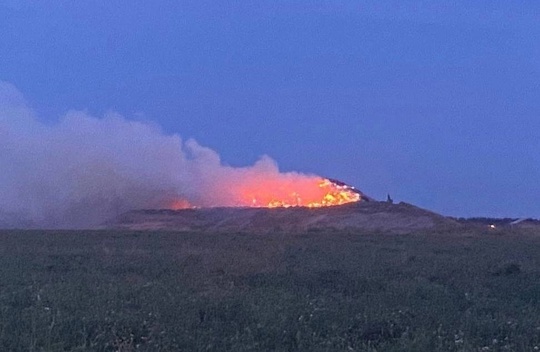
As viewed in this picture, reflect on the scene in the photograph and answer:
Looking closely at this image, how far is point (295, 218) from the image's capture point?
76.8 m

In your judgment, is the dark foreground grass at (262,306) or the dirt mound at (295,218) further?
the dirt mound at (295,218)

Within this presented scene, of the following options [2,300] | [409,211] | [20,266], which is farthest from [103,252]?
[409,211]

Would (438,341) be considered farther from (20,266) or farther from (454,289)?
(20,266)

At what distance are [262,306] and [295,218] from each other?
207ft

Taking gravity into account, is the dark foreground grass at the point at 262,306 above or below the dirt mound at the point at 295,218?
below

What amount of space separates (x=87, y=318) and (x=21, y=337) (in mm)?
1472

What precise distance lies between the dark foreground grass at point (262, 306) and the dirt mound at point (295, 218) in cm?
4800

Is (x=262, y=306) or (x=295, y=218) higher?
(x=295, y=218)

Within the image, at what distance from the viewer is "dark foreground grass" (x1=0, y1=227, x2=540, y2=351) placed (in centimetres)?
1099

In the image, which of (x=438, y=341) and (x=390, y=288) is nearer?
(x=438, y=341)

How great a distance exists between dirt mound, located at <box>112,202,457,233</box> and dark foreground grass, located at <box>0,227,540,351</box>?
48000mm

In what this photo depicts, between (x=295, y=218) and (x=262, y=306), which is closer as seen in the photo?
(x=262, y=306)

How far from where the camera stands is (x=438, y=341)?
11.0 meters

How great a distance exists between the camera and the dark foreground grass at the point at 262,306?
36.1 feet
